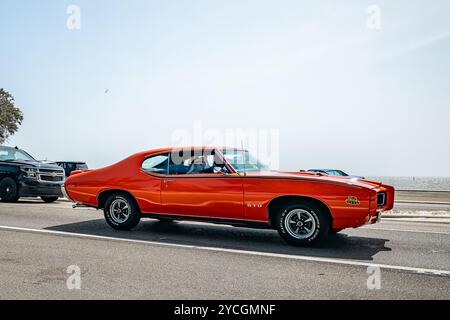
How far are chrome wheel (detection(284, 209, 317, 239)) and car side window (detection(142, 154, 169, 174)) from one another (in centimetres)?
250

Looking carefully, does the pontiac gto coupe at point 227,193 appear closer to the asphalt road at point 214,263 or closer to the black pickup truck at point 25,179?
the asphalt road at point 214,263

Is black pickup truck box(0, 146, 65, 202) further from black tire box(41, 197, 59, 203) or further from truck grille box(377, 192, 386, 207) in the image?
truck grille box(377, 192, 386, 207)

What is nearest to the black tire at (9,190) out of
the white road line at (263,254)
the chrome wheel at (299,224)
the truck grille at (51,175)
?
the truck grille at (51,175)

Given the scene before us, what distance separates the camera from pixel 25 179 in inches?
539

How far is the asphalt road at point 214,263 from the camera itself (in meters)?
4.18

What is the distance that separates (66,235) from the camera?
7.43 metres

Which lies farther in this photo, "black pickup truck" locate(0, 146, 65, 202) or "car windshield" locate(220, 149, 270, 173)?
"black pickup truck" locate(0, 146, 65, 202)

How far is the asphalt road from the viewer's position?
4176 mm

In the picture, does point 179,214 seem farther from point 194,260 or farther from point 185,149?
point 194,260

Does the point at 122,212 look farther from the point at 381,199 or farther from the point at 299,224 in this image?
the point at 381,199

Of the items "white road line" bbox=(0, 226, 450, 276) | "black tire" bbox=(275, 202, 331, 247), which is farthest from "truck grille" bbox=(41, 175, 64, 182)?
"black tire" bbox=(275, 202, 331, 247)

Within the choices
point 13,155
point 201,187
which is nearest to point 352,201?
point 201,187

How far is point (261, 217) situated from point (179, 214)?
1.56 meters

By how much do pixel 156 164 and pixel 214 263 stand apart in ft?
9.91
